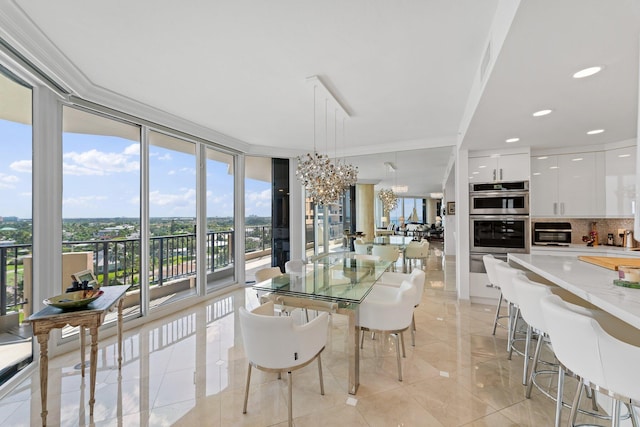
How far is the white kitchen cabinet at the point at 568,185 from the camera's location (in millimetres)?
3904

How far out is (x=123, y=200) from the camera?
11.3 ft

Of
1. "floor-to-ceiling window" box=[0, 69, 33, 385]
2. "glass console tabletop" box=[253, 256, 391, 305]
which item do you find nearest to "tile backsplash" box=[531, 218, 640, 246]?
"glass console tabletop" box=[253, 256, 391, 305]

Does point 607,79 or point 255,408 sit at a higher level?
point 607,79

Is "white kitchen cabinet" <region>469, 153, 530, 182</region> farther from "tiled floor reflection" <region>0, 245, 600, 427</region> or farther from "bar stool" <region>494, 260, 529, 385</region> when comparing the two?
"tiled floor reflection" <region>0, 245, 600, 427</region>

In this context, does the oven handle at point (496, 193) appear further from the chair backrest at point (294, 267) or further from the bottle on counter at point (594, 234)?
the chair backrest at point (294, 267)

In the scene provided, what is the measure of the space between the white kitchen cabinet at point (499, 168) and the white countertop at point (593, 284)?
175cm

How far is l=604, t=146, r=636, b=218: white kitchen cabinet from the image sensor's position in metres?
3.59

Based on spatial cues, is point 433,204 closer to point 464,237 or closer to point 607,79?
point 464,237

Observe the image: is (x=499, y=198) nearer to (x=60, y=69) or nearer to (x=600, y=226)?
(x=600, y=226)

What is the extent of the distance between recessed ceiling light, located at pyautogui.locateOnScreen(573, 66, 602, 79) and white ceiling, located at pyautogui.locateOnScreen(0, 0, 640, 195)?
0.19 ft

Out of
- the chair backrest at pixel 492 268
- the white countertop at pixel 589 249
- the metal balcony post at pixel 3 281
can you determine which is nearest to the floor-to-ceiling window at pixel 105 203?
the metal balcony post at pixel 3 281

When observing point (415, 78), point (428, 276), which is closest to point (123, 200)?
point (415, 78)

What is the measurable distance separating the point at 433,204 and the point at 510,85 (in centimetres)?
1284

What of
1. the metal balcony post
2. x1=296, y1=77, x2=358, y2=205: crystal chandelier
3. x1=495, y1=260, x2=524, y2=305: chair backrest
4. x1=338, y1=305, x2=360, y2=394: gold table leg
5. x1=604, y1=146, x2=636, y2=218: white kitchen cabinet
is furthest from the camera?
x1=604, y1=146, x2=636, y2=218: white kitchen cabinet
